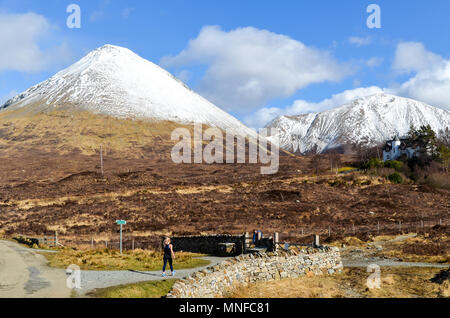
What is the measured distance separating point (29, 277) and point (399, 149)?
9978 centimetres

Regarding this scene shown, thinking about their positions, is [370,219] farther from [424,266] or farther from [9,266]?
[9,266]

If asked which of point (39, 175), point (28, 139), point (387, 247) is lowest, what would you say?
point (387, 247)

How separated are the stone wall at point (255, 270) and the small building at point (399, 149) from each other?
80.2 meters

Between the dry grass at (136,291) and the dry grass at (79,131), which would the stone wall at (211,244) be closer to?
the dry grass at (136,291)

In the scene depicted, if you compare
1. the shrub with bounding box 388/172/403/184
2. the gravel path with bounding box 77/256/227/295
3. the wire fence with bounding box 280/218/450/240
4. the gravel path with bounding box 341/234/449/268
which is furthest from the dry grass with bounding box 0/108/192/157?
the gravel path with bounding box 77/256/227/295

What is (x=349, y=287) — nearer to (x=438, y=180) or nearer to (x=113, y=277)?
(x=113, y=277)

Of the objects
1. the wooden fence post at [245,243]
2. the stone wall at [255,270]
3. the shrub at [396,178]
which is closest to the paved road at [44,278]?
the stone wall at [255,270]

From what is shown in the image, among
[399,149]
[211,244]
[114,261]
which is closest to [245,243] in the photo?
[211,244]

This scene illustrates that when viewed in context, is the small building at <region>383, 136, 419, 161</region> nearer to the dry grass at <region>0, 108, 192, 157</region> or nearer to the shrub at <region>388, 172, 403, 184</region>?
the shrub at <region>388, 172, 403, 184</region>

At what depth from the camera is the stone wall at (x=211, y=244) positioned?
27547 millimetres
